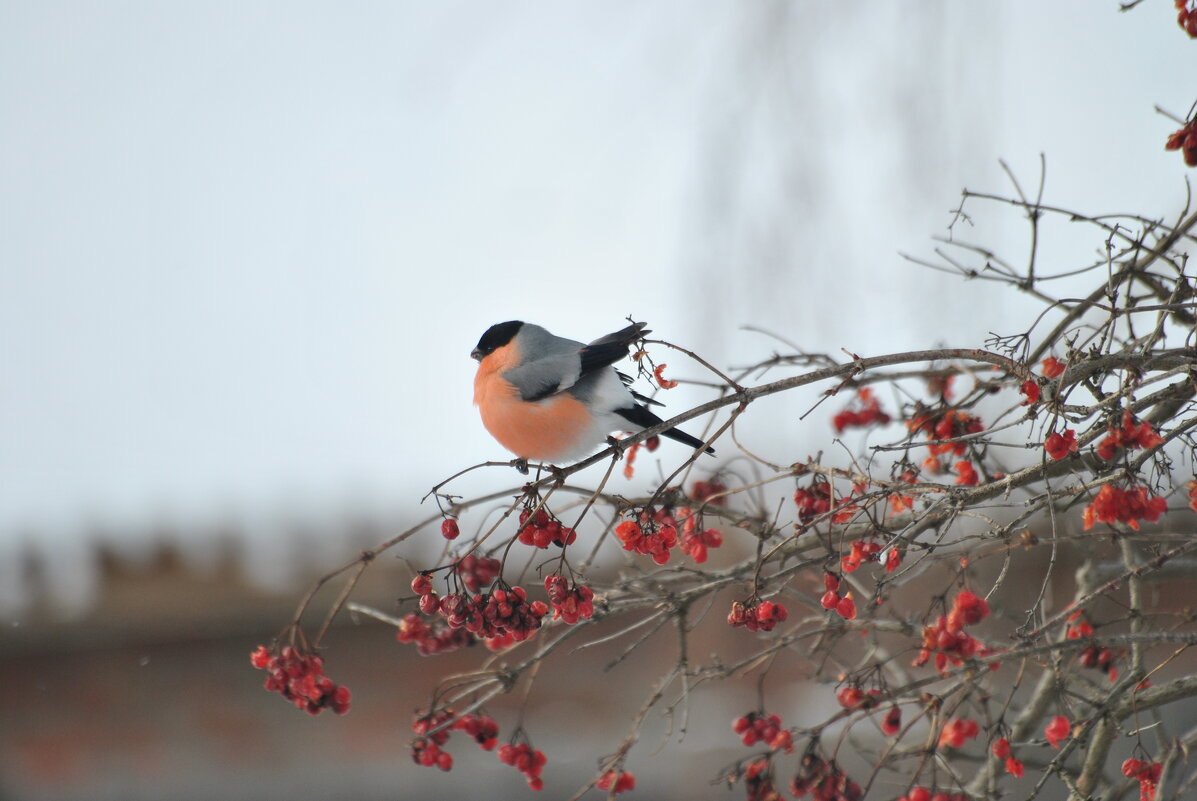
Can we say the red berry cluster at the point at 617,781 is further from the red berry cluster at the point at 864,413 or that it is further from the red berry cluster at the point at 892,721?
the red berry cluster at the point at 864,413

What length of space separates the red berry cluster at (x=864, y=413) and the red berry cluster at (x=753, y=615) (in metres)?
0.74

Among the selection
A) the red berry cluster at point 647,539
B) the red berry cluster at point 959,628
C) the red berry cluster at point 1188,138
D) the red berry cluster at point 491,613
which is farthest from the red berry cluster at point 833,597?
the red berry cluster at point 1188,138

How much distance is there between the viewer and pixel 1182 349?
1386 mm

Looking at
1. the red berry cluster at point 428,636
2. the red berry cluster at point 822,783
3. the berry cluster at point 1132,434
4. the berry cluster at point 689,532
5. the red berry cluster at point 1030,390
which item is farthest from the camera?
the red berry cluster at point 428,636

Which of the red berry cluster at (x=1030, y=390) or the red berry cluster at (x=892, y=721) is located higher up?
the red berry cluster at (x=1030, y=390)

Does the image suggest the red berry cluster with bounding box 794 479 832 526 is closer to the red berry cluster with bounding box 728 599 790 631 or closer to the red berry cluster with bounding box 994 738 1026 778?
the red berry cluster with bounding box 728 599 790 631

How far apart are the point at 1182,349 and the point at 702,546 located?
0.84 meters

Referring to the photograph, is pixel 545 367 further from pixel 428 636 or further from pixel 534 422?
pixel 428 636

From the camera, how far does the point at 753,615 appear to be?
1621 millimetres

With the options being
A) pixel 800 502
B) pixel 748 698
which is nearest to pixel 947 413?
pixel 800 502

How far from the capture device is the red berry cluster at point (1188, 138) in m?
1.52

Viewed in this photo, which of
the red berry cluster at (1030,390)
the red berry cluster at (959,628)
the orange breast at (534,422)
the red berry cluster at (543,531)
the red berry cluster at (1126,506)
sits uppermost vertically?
the orange breast at (534,422)

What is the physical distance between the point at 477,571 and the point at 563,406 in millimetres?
546

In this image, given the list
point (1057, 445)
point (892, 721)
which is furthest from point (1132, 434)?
point (892, 721)
